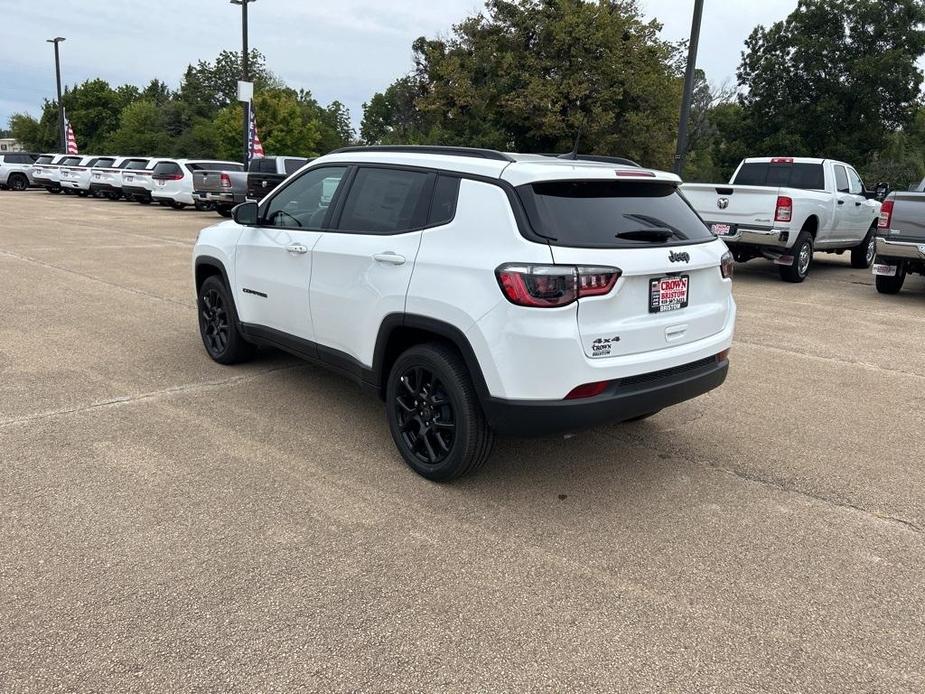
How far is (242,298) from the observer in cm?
537

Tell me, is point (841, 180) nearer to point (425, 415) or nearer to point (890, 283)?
point (890, 283)

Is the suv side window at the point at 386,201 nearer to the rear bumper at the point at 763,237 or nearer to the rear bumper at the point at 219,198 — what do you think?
the rear bumper at the point at 763,237

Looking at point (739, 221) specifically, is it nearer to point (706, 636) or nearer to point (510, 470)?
point (510, 470)

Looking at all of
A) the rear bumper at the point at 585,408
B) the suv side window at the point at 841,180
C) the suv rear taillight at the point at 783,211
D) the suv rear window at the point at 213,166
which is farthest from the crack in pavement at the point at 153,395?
the suv rear window at the point at 213,166

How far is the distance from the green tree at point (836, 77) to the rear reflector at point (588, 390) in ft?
110

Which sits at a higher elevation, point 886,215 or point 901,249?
point 886,215

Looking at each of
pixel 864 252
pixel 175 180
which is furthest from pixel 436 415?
pixel 175 180

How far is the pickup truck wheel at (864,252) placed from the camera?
14039mm

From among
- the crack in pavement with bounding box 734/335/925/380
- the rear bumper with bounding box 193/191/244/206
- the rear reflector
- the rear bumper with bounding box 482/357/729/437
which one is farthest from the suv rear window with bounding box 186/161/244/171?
the rear reflector

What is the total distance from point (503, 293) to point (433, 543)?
1178 mm

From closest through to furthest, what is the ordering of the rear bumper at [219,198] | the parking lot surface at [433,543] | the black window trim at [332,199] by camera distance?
1. the parking lot surface at [433,543]
2. the black window trim at [332,199]
3. the rear bumper at [219,198]

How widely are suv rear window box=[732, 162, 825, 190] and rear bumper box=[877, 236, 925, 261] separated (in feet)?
8.03

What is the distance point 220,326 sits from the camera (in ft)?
19.5

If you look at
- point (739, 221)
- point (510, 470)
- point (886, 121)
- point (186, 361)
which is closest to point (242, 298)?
point (186, 361)
